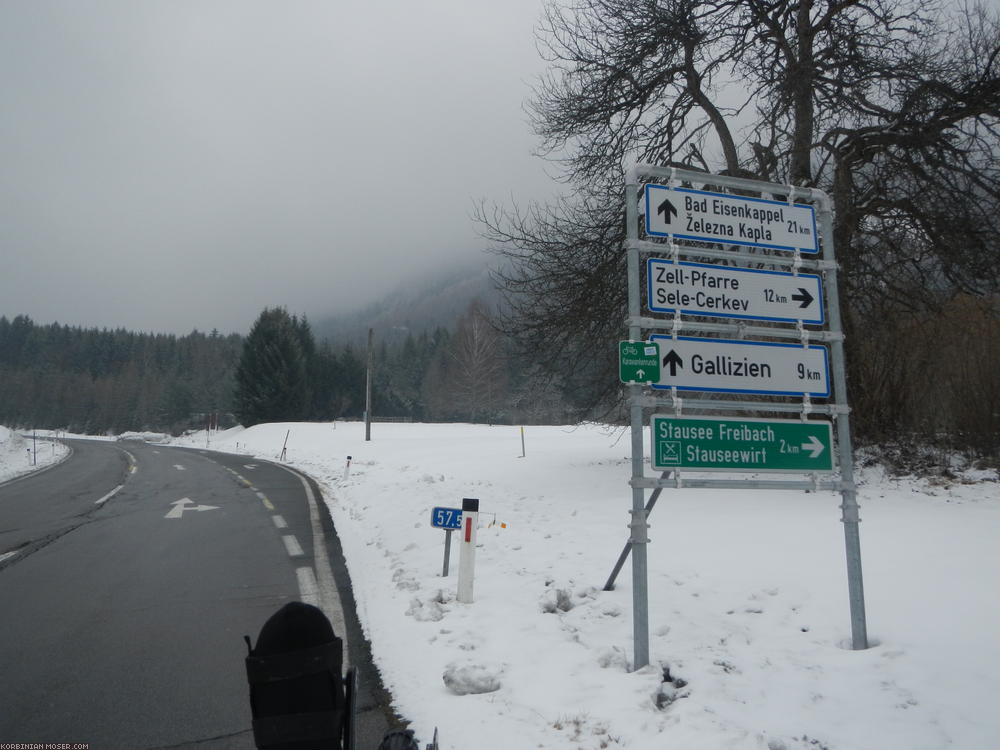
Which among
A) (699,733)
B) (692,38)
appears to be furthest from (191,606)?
(692,38)

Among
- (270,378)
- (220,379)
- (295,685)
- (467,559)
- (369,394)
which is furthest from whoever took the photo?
(220,379)

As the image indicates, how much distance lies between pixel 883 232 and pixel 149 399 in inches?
4235

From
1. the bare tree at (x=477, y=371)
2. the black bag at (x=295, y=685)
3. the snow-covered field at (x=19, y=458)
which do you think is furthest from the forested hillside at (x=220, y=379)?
the black bag at (x=295, y=685)

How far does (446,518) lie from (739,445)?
290 cm

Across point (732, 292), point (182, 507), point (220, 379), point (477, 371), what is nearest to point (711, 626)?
point (732, 292)

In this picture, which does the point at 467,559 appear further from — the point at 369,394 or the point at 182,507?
the point at 369,394

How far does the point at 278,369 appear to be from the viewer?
61062 mm

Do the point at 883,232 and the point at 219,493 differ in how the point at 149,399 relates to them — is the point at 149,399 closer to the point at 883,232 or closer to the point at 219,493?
the point at 219,493

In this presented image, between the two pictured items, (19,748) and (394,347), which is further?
(394,347)

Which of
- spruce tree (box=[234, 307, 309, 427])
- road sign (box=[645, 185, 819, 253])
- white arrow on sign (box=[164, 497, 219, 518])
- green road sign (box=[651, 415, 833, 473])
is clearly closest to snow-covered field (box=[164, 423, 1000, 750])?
green road sign (box=[651, 415, 833, 473])

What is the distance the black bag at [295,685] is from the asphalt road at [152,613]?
1344 mm

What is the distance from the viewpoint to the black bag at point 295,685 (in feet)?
7.08

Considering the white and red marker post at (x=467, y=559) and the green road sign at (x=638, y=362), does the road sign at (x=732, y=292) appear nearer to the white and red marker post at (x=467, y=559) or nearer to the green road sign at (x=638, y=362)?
the green road sign at (x=638, y=362)

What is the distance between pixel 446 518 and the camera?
6.17 m
